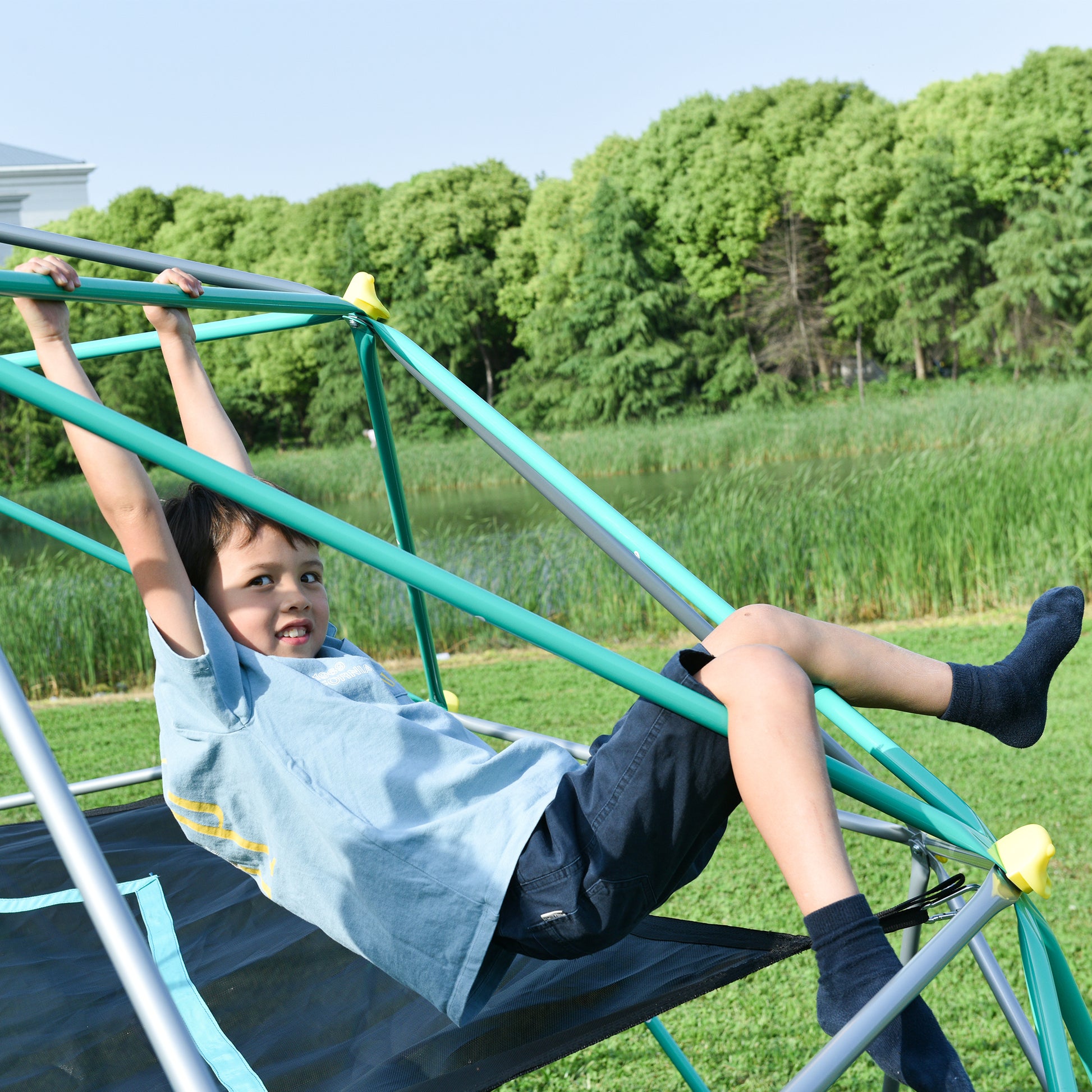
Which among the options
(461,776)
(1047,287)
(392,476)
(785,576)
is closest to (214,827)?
(461,776)

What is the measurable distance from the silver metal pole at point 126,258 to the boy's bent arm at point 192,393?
0.08 metres

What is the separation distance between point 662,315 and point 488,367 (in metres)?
5.71

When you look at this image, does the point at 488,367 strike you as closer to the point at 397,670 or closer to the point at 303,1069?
the point at 397,670

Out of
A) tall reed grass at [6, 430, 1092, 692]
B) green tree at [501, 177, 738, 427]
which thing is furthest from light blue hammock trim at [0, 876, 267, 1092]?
green tree at [501, 177, 738, 427]

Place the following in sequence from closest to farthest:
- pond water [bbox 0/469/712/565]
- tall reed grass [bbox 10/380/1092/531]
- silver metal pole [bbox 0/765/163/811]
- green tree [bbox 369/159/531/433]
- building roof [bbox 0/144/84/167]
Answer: silver metal pole [bbox 0/765/163/811], pond water [bbox 0/469/712/565], tall reed grass [bbox 10/380/1092/531], building roof [bbox 0/144/84/167], green tree [bbox 369/159/531/433]

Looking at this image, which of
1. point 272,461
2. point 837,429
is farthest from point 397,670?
point 272,461

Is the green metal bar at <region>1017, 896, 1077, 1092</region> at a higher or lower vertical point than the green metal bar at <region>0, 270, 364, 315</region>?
lower

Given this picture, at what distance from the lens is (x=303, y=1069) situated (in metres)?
1.38

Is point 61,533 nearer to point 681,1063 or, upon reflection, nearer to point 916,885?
point 681,1063

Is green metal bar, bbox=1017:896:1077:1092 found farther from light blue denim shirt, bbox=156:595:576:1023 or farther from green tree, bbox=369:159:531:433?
green tree, bbox=369:159:531:433

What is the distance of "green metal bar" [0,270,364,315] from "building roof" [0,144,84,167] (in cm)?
2332

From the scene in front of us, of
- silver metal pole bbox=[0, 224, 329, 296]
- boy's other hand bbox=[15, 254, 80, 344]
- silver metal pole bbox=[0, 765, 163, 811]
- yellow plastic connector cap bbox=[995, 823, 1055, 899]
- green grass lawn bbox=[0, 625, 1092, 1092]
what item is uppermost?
silver metal pole bbox=[0, 224, 329, 296]

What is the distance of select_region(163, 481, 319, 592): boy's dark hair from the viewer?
1.56 metres

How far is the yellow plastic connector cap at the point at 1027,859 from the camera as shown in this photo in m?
1.16
